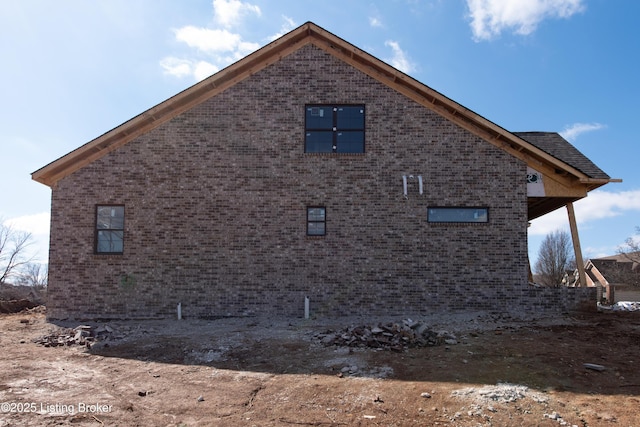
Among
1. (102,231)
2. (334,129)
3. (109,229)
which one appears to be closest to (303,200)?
(334,129)

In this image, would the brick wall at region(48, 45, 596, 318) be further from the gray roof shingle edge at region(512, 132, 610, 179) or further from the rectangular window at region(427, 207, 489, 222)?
the gray roof shingle edge at region(512, 132, 610, 179)

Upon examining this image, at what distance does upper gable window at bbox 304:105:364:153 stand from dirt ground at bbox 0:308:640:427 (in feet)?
17.4

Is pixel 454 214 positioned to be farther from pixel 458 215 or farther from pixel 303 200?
pixel 303 200

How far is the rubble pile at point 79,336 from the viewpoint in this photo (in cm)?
1127

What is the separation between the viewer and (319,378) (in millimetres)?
8242

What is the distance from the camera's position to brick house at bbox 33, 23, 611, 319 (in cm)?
1349

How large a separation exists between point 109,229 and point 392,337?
8.99 metres

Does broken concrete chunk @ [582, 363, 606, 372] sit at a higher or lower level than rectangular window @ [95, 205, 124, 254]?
lower

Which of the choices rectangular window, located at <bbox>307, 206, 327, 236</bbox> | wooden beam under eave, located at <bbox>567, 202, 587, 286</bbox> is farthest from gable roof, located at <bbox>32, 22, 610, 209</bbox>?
rectangular window, located at <bbox>307, 206, 327, 236</bbox>

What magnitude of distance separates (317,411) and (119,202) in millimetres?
9780

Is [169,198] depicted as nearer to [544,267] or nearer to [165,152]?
[165,152]

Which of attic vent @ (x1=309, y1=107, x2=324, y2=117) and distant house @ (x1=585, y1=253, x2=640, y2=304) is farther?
distant house @ (x1=585, y1=253, x2=640, y2=304)

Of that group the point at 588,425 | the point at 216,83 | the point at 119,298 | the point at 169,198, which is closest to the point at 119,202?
the point at 169,198

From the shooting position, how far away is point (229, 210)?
13.8 metres
